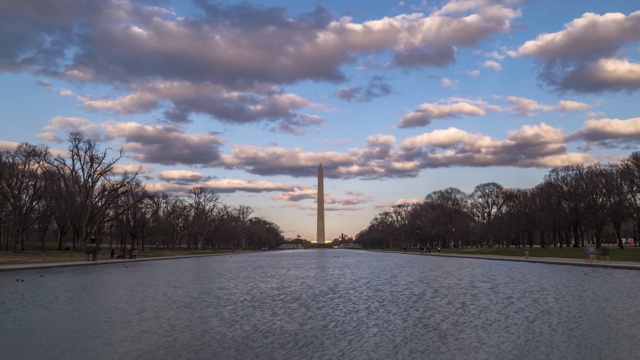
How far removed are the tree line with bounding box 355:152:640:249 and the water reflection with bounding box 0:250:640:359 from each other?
52282mm

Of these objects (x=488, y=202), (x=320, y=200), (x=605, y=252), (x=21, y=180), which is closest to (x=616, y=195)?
(x=605, y=252)

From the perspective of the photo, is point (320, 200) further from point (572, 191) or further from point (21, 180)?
point (21, 180)

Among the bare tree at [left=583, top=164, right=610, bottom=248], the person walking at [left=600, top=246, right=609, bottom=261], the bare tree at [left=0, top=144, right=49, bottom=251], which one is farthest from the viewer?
the bare tree at [left=583, top=164, right=610, bottom=248]

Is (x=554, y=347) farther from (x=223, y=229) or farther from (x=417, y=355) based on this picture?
(x=223, y=229)

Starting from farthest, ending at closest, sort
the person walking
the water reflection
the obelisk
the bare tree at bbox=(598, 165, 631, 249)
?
the obelisk, the bare tree at bbox=(598, 165, 631, 249), the person walking, the water reflection

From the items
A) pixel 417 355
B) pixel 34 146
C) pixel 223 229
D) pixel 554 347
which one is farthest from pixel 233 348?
pixel 223 229

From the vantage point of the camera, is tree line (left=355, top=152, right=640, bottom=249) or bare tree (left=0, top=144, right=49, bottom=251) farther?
tree line (left=355, top=152, right=640, bottom=249)

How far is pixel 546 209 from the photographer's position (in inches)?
3088

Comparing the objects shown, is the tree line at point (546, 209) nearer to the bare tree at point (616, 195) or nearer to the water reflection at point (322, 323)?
the bare tree at point (616, 195)

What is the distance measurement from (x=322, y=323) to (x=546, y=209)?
242ft

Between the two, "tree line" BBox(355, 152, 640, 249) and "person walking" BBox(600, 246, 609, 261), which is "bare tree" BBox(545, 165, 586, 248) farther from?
"person walking" BBox(600, 246, 609, 261)

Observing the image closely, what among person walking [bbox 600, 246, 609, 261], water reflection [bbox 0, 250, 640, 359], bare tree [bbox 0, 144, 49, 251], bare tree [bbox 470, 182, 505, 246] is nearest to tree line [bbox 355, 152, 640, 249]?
bare tree [bbox 470, 182, 505, 246]

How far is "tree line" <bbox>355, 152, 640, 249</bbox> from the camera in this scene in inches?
2665

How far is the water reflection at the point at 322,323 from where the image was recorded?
10.3 m
